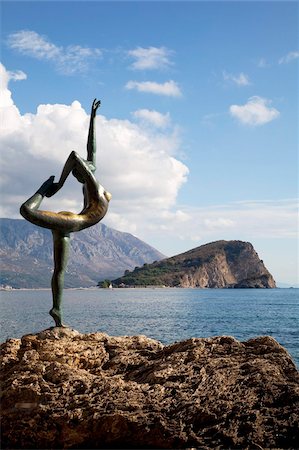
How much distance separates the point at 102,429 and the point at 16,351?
9.05 ft

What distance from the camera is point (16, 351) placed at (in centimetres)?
848

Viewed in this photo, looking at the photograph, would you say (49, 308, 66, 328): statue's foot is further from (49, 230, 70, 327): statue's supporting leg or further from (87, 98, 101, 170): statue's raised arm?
(87, 98, 101, 170): statue's raised arm

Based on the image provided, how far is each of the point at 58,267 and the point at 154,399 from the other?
3.78m

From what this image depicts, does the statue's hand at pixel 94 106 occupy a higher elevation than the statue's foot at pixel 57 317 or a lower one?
higher

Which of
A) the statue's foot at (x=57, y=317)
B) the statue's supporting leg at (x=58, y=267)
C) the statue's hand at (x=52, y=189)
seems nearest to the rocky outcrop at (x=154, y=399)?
the statue's foot at (x=57, y=317)

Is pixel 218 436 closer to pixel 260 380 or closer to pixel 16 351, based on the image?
pixel 260 380

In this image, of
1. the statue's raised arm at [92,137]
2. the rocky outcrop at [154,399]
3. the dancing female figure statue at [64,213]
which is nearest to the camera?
the rocky outcrop at [154,399]

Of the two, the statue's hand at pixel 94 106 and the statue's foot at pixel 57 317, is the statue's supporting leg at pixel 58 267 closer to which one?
the statue's foot at pixel 57 317

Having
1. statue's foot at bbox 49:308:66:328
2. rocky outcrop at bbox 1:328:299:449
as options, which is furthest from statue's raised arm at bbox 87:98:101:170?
rocky outcrop at bbox 1:328:299:449

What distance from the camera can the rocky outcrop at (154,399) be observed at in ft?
19.8

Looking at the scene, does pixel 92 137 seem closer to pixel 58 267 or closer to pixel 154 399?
pixel 58 267

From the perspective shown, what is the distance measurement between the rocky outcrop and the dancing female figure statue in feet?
5.64

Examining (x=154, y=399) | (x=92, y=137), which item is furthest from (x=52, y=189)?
(x=154, y=399)

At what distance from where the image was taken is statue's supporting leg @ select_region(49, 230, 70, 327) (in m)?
9.34
